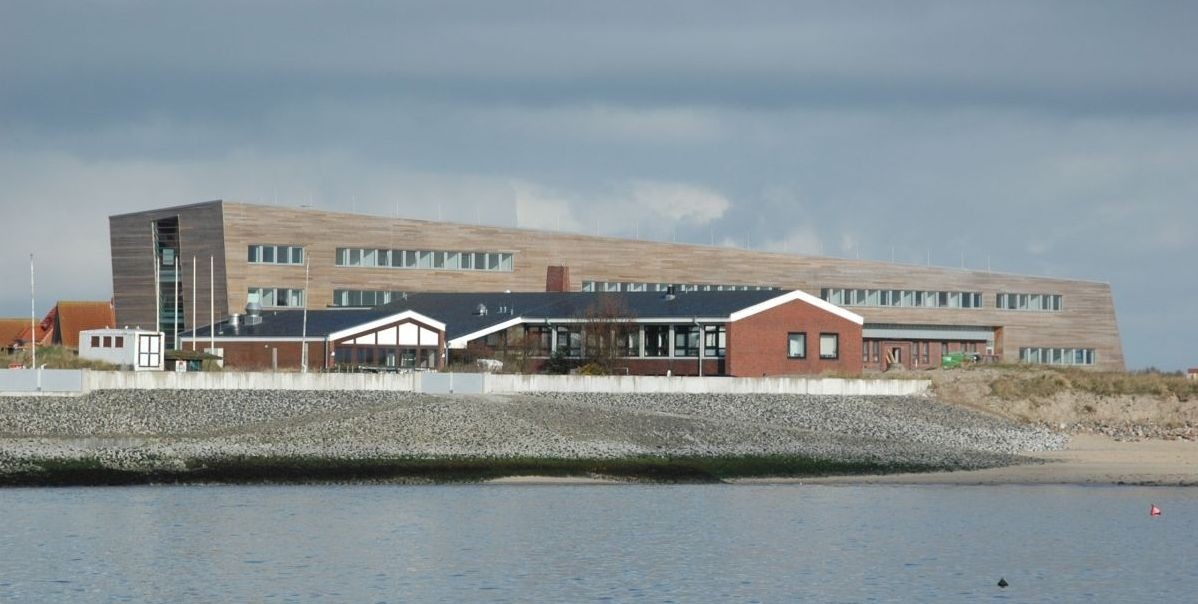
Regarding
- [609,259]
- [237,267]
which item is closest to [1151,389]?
[609,259]

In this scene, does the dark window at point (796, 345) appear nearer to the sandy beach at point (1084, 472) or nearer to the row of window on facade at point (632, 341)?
the row of window on facade at point (632, 341)

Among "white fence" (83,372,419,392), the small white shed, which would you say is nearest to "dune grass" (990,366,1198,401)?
"white fence" (83,372,419,392)

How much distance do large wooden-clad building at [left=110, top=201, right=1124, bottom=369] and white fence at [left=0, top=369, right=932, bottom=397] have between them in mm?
17924

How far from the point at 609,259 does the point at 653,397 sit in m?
33.0

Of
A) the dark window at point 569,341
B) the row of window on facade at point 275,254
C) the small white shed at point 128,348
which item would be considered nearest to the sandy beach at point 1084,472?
the dark window at point 569,341

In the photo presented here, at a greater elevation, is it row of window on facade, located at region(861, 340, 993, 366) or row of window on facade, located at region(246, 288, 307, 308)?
row of window on facade, located at region(246, 288, 307, 308)

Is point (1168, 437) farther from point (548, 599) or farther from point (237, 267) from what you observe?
point (237, 267)

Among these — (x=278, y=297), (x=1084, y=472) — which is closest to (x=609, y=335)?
(x=278, y=297)

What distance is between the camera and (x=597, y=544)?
37.3 metres

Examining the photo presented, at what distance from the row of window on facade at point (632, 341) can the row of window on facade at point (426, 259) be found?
10.5 meters

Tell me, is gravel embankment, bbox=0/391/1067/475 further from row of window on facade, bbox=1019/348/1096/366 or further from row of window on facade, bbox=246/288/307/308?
row of window on facade, bbox=1019/348/1096/366

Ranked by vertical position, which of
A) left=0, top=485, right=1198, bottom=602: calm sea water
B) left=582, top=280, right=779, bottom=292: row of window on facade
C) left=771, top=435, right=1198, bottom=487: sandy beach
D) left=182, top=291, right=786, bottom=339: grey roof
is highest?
left=582, top=280, right=779, bottom=292: row of window on facade

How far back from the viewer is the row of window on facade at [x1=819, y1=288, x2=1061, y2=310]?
100000mm

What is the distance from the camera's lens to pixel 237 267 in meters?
82.0
